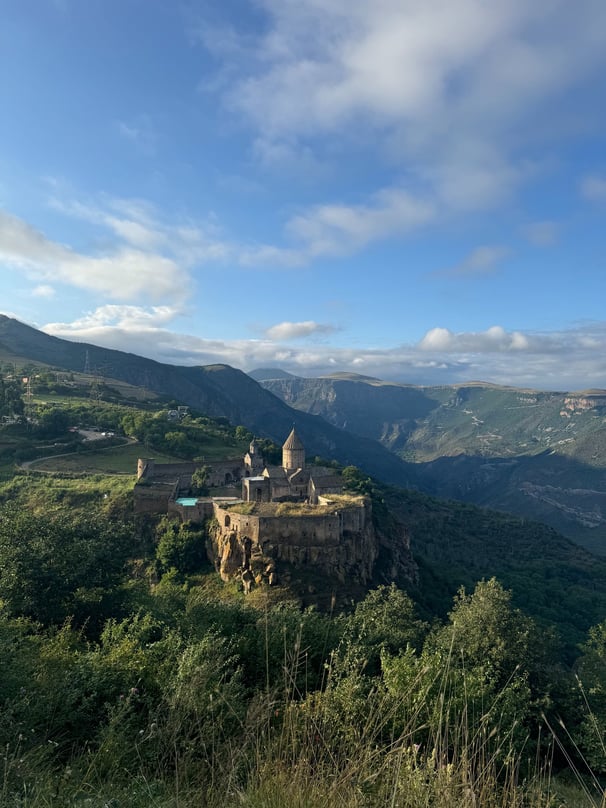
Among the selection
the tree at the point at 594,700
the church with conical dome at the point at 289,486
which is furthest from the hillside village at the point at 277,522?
the tree at the point at 594,700

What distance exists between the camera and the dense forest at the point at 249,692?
464 cm

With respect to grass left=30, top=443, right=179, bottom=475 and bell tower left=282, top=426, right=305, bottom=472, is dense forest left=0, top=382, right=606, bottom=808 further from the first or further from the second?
bell tower left=282, top=426, right=305, bottom=472

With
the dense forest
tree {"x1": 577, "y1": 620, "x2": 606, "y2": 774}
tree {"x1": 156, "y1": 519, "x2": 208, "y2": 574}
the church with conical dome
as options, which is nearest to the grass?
the dense forest

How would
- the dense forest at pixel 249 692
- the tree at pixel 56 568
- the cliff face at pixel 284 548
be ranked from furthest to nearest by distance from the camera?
the cliff face at pixel 284 548, the tree at pixel 56 568, the dense forest at pixel 249 692

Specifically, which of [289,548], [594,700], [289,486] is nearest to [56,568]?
[289,548]

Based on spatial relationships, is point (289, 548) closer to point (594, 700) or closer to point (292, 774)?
point (594, 700)

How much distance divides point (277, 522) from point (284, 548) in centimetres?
218

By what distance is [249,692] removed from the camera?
40.8ft

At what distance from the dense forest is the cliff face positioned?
5.33ft

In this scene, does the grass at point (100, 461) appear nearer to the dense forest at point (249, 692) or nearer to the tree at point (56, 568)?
the dense forest at point (249, 692)

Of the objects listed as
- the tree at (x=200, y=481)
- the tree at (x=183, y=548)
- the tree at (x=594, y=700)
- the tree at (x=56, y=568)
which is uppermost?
the tree at (x=56, y=568)

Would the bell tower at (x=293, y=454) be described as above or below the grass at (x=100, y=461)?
above

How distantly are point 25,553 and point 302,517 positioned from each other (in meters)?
21.5

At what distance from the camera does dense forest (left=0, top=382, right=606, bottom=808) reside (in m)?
4.64
